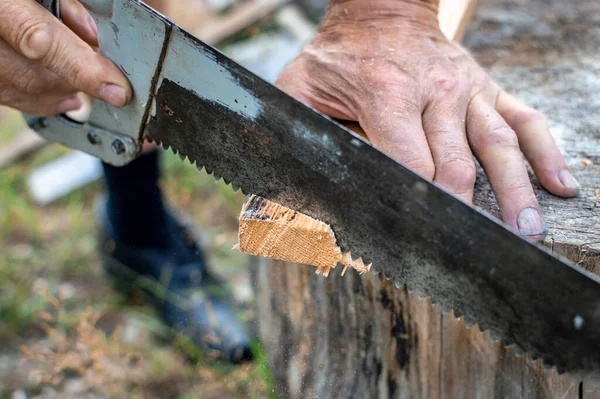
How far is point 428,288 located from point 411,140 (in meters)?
0.44

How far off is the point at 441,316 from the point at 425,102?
69 centimetres

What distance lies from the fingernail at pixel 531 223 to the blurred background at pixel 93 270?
1.35 meters

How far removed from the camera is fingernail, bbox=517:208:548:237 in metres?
1.59

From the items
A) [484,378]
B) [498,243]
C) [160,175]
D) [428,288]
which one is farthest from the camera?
[160,175]

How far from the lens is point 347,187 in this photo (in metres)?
1.61

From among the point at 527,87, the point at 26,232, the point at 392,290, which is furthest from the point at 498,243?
the point at 26,232

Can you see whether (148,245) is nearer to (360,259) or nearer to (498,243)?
(360,259)

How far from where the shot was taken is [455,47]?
2072 millimetres

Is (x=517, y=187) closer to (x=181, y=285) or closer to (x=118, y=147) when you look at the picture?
(x=118, y=147)

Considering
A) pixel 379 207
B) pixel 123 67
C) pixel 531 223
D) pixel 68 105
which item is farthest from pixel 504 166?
pixel 68 105

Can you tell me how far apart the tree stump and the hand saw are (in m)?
0.21

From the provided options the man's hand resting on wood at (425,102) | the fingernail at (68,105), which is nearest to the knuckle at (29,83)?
the fingernail at (68,105)

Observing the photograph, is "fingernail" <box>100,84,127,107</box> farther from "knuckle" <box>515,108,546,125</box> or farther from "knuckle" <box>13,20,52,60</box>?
"knuckle" <box>515,108,546,125</box>

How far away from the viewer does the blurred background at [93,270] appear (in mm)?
2922
